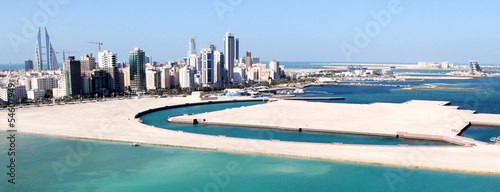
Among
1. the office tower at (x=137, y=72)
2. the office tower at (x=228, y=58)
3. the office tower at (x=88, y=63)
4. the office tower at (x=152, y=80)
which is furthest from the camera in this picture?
the office tower at (x=228, y=58)

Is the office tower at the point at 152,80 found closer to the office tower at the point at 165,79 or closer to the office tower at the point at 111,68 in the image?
the office tower at the point at 165,79

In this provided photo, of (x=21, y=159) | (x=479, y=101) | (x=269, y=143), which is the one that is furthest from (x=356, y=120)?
(x=479, y=101)

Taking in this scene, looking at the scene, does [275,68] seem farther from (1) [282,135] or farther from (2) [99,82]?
(1) [282,135]

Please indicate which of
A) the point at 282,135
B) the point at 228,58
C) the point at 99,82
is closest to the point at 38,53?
the point at 228,58

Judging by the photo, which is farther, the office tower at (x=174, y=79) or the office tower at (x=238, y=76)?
the office tower at (x=238, y=76)

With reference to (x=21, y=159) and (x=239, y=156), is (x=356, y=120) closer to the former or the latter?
(x=239, y=156)

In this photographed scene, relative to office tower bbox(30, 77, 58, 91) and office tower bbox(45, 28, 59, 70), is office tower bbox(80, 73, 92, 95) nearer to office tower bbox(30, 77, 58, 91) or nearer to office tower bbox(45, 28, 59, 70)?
office tower bbox(30, 77, 58, 91)

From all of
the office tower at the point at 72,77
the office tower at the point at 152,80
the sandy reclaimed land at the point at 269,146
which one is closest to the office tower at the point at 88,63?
the office tower at the point at 152,80
